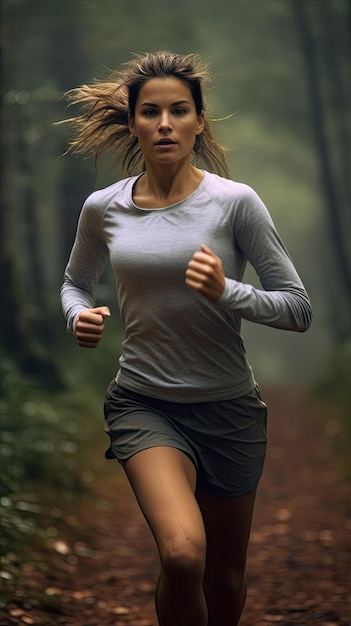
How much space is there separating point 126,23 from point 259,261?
10.8m

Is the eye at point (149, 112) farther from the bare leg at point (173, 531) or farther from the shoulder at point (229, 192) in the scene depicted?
the bare leg at point (173, 531)

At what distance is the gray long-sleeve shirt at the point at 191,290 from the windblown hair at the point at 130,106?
1.45 ft

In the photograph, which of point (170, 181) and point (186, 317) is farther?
point (170, 181)

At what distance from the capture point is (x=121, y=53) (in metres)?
14.2

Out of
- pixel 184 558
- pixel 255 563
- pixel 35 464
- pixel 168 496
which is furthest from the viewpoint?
pixel 35 464

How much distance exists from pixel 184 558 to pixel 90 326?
3.17 ft

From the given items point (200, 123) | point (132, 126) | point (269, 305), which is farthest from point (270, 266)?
point (132, 126)

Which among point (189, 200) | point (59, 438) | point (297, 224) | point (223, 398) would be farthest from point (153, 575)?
point (297, 224)

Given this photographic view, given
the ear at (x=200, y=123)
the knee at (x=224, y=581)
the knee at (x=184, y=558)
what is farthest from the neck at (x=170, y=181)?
the knee at (x=224, y=581)

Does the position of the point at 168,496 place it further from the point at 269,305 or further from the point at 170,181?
the point at 170,181

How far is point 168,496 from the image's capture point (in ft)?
11.4

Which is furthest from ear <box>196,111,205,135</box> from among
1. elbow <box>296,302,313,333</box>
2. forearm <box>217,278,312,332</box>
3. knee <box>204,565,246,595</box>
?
knee <box>204,565,246,595</box>

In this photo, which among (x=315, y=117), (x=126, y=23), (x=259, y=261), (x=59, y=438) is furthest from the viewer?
(x=315, y=117)

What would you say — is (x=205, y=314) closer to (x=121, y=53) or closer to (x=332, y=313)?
(x=121, y=53)
